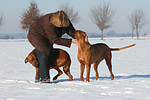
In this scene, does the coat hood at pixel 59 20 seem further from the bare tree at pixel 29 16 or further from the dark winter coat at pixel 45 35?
the bare tree at pixel 29 16

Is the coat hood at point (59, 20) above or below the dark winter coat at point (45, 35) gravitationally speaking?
above

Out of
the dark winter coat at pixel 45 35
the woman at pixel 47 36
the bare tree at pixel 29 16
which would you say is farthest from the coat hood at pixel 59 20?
the bare tree at pixel 29 16

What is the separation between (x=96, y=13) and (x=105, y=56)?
137ft

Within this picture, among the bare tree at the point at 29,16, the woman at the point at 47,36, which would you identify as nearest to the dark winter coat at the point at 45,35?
the woman at the point at 47,36

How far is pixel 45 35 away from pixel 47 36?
0.05m

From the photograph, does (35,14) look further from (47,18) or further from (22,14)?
(47,18)

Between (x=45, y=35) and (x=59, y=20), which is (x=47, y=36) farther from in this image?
(x=59, y=20)

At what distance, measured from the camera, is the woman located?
14.0ft

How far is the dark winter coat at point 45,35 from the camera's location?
4.30 meters

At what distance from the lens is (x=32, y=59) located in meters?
4.57

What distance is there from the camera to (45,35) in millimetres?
4480

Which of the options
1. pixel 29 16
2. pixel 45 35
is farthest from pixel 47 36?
pixel 29 16

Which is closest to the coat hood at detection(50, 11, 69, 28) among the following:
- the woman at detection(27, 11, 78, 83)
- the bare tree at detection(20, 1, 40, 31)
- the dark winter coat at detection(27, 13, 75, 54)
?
the woman at detection(27, 11, 78, 83)

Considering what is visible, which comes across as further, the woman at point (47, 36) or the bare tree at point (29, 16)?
the bare tree at point (29, 16)
